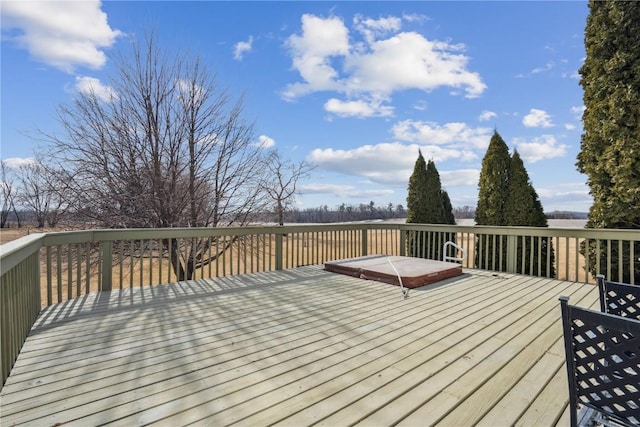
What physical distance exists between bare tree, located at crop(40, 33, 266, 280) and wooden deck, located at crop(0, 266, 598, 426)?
302cm

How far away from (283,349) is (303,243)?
3.82m

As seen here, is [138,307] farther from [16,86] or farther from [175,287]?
[16,86]

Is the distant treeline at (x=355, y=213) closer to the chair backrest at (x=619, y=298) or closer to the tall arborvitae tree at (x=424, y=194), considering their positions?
the tall arborvitae tree at (x=424, y=194)

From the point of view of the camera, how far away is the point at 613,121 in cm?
539

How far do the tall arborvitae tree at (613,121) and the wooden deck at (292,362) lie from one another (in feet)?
8.00

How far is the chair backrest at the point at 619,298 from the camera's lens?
1817 mm

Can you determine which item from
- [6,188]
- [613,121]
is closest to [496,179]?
[613,121]

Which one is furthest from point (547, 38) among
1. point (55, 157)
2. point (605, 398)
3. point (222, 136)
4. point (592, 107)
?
point (55, 157)

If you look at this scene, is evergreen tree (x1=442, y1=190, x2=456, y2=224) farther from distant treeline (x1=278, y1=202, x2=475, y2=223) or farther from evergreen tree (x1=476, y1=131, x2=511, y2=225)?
distant treeline (x1=278, y1=202, x2=475, y2=223)

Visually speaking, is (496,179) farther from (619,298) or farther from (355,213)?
(355,213)

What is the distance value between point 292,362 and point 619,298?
6.91 feet

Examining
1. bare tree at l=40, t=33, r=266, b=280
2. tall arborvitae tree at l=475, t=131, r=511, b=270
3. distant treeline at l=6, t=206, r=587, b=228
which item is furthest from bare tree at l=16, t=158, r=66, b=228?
tall arborvitae tree at l=475, t=131, r=511, b=270

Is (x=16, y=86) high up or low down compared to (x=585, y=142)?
up

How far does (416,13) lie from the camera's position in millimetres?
6926
